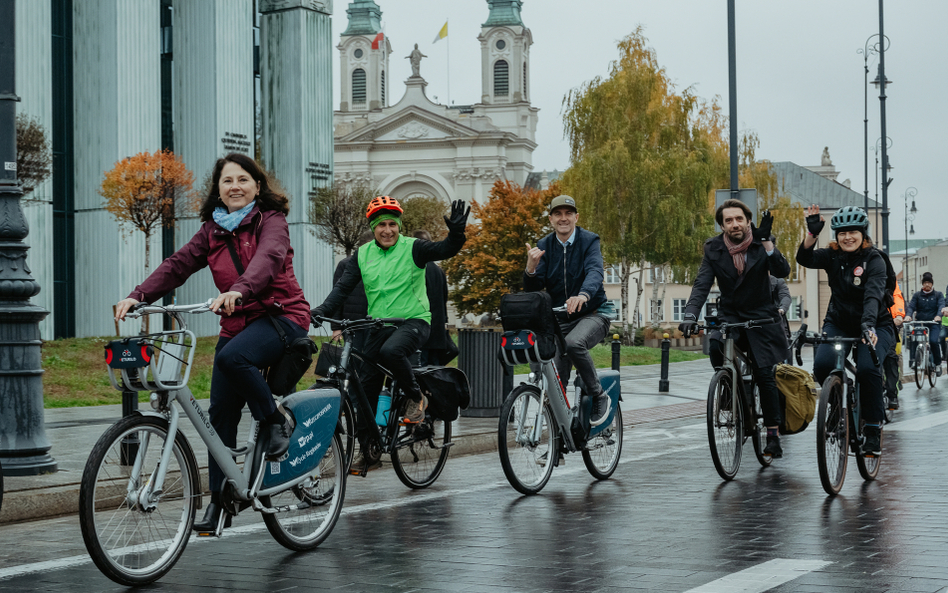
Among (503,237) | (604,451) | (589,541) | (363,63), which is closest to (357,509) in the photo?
(589,541)

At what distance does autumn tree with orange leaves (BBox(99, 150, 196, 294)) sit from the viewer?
2961cm

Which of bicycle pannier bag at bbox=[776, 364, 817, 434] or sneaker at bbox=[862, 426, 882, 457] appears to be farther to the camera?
bicycle pannier bag at bbox=[776, 364, 817, 434]

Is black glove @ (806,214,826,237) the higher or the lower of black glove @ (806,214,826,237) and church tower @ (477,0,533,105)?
the lower

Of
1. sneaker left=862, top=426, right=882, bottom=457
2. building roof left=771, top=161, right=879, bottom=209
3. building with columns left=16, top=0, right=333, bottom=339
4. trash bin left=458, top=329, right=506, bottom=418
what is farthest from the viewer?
building roof left=771, top=161, right=879, bottom=209

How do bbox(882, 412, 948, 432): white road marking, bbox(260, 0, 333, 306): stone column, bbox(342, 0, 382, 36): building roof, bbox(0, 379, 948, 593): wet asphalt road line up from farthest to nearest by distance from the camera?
bbox(342, 0, 382, 36): building roof < bbox(260, 0, 333, 306): stone column < bbox(882, 412, 948, 432): white road marking < bbox(0, 379, 948, 593): wet asphalt road

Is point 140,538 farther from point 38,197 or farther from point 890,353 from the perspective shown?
point 38,197

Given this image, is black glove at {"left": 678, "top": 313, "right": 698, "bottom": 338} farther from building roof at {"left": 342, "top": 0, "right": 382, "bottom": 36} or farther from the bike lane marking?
building roof at {"left": 342, "top": 0, "right": 382, "bottom": 36}

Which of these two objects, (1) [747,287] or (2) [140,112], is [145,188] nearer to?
(2) [140,112]

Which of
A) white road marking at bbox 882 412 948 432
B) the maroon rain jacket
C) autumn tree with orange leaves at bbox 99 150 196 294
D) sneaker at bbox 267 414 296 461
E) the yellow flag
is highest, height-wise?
the yellow flag

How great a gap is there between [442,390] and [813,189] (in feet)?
298

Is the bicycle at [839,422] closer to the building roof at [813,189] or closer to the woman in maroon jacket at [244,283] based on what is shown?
the woman in maroon jacket at [244,283]

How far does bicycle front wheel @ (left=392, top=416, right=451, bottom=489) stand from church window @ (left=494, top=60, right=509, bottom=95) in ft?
353

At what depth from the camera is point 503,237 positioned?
212 ft

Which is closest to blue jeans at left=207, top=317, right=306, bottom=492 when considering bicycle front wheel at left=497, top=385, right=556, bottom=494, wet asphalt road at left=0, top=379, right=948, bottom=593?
wet asphalt road at left=0, top=379, right=948, bottom=593
